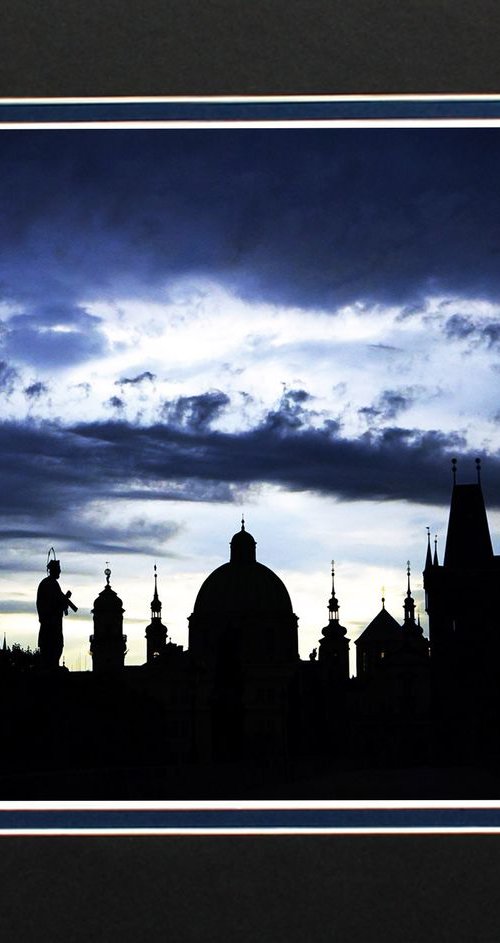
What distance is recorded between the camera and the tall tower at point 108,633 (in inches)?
301

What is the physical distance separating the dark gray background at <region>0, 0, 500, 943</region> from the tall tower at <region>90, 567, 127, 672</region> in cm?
245

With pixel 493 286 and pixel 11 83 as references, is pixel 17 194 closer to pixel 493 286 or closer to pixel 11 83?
pixel 11 83

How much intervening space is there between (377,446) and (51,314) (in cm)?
198

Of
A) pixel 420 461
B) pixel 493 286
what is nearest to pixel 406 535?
pixel 420 461

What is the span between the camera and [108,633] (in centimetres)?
814

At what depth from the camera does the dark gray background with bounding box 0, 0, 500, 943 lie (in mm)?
5066

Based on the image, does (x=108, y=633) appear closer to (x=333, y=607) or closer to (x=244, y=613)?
(x=333, y=607)

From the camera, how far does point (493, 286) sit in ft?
23.2

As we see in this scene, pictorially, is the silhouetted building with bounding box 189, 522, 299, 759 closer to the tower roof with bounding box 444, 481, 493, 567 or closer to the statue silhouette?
the statue silhouette

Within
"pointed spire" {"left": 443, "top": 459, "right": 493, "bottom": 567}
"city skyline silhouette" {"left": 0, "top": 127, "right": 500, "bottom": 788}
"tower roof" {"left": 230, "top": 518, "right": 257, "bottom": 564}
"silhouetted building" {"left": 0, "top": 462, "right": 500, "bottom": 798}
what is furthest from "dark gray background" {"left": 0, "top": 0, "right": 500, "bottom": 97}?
"tower roof" {"left": 230, "top": 518, "right": 257, "bottom": 564}
